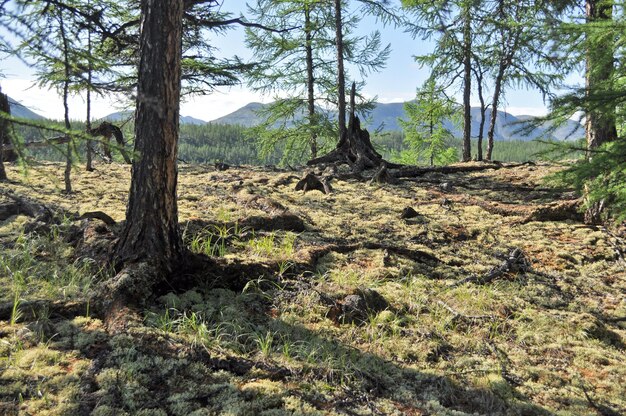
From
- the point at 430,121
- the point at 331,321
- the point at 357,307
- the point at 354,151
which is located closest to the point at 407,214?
the point at 357,307

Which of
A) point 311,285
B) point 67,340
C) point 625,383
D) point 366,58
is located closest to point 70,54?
point 67,340

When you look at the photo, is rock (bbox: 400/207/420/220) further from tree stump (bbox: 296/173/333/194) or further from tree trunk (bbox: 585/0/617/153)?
tree trunk (bbox: 585/0/617/153)

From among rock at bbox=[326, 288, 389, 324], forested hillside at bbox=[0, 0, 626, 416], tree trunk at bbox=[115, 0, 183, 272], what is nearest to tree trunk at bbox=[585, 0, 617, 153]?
forested hillside at bbox=[0, 0, 626, 416]

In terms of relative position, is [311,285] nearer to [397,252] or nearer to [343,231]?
[397,252]

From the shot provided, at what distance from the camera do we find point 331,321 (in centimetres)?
402

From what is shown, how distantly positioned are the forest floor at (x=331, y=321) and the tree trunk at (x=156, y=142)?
0.54m

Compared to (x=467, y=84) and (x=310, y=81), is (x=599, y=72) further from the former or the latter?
(x=310, y=81)

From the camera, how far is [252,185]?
9.67 metres

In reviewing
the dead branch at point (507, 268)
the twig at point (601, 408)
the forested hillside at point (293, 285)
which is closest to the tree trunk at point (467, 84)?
the forested hillside at point (293, 285)

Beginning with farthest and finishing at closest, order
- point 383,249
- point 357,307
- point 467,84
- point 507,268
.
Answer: point 467,84 < point 383,249 < point 507,268 < point 357,307

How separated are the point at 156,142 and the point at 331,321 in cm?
252

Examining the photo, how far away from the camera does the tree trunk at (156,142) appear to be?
13.4 feet

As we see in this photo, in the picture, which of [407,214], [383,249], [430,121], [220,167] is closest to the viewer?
[383,249]

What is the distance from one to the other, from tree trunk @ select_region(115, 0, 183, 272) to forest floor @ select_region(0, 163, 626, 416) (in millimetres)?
540
